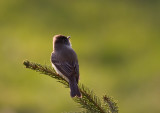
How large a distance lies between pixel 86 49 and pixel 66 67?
25.6 feet

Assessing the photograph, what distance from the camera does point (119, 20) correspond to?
15.6 meters

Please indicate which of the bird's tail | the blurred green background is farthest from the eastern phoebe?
the blurred green background

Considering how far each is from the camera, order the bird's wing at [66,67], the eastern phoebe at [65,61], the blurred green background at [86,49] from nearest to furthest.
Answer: the eastern phoebe at [65,61] → the bird's wing at [66,67] → the blurred green background at [86,49]

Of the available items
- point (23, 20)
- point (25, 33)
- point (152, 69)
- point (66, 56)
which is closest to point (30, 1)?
point (23, 20)

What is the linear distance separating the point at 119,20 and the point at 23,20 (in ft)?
9.75

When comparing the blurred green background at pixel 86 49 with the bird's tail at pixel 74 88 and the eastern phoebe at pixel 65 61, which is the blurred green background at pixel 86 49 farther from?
the bird's tail at pixel 74 88

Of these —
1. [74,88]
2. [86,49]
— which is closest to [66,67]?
[74,88]

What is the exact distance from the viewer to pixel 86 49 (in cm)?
1326

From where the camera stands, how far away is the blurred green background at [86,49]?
1055 centimetres

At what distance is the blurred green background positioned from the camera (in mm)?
10555

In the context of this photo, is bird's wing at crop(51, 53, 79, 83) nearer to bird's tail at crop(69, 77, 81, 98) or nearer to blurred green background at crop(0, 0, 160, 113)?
bird's tail at crop(69, 77, 81, 98)

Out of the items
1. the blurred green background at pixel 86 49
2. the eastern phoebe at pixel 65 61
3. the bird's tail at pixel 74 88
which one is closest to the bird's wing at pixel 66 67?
the eastern phoebe at pixel 65 61

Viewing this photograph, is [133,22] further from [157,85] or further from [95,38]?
[157,85]

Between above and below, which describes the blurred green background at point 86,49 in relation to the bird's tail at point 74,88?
above
